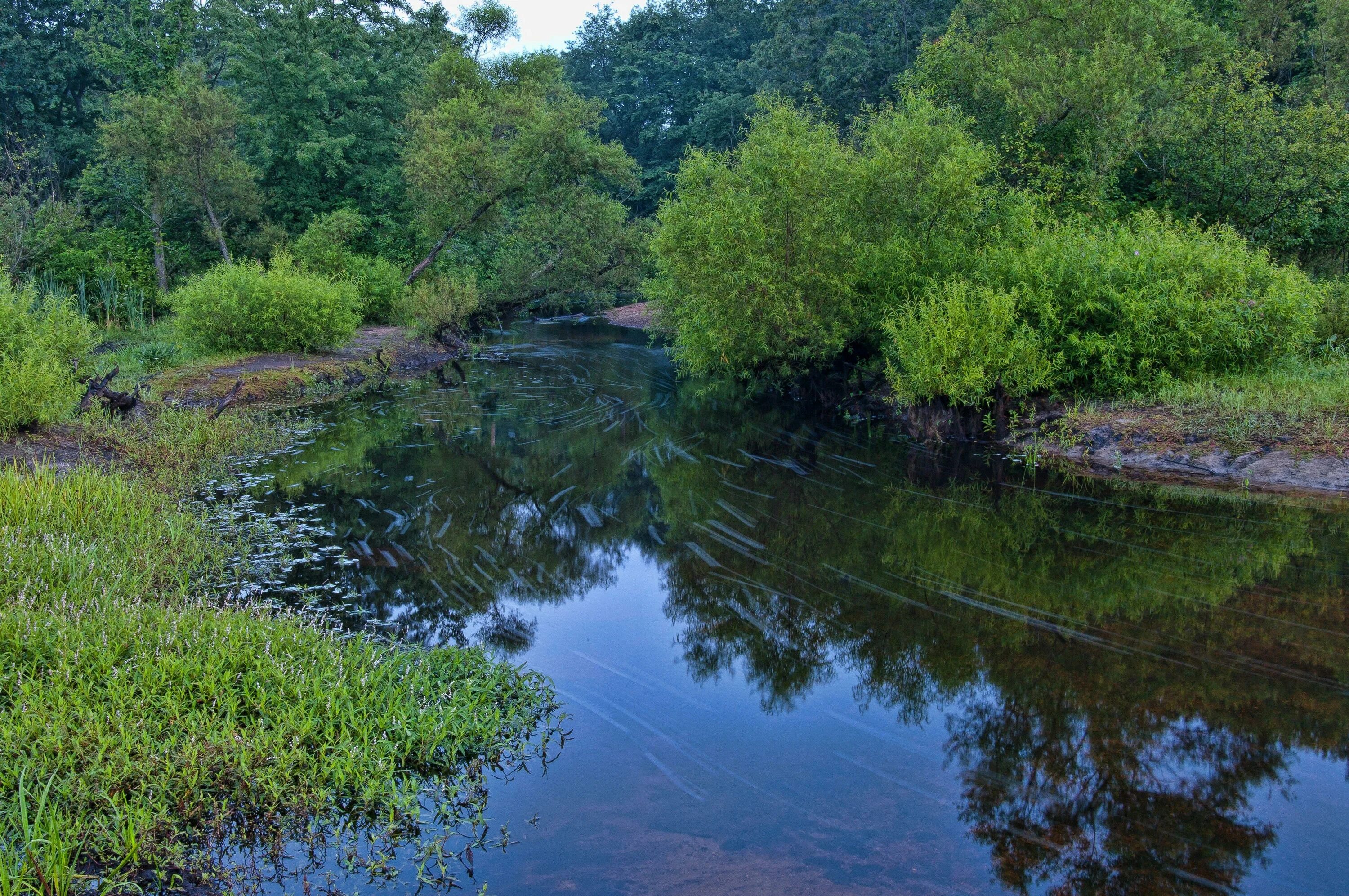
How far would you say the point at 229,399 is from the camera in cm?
1606

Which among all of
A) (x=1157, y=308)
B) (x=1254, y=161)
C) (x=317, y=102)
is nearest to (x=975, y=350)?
(x=1157, y=308)

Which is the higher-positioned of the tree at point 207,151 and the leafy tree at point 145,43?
the leafy tree at point 145,43

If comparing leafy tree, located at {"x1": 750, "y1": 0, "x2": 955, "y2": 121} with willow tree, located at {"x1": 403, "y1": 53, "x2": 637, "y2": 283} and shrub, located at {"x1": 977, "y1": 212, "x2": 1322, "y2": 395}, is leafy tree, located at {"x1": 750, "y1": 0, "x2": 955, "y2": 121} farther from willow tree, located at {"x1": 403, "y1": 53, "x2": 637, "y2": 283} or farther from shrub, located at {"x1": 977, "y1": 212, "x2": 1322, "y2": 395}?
shrub, located at {"x1": 977, "y1": 212, "x2": 1322, "y2": 395}

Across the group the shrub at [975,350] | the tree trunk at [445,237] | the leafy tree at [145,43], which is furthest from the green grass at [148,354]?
the shrub at [975,350]

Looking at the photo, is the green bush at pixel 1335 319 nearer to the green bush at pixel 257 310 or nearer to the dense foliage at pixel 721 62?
the green bush at pixel 257 310

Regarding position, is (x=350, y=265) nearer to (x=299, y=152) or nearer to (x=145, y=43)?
(x=299, y=152)

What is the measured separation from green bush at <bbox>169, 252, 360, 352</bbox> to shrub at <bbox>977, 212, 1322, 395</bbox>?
14710 millimetres

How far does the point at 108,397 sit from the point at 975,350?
13.4 metres

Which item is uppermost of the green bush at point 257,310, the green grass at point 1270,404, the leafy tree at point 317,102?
the leafy tree at point 317,102

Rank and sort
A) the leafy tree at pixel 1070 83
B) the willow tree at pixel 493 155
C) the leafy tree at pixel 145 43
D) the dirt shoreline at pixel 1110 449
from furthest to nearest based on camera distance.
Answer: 1. the leafy tree at pixel 145 43
2. the willow tree at pixel 493 155
3. the leafy tree at pixel 1070 83
4. the dirt shoreline at pixel 1110 449

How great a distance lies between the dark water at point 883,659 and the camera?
4.86m

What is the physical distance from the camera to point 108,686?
539 centimetres

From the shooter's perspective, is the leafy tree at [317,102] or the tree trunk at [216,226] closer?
the tree trunk at [216,226]

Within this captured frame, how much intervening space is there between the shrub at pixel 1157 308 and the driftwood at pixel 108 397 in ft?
45.7
